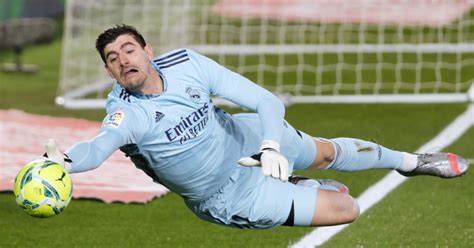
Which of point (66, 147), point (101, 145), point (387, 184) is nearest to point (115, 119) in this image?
point (101, 145)

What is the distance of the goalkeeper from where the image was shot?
6.46 metres

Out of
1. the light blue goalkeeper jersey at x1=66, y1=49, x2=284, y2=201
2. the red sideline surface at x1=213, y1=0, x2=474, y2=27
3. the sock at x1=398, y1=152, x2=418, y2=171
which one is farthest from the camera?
the red sideline surface at x1=213, y1=0, x2=474, y2=27

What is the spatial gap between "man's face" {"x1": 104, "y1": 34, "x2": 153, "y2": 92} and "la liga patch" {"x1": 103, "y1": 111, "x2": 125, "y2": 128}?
245mm

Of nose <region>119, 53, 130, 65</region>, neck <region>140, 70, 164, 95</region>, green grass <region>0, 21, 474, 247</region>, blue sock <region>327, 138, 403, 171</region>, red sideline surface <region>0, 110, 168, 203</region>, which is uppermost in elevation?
nose <region>119, 53, 130, 65</region>

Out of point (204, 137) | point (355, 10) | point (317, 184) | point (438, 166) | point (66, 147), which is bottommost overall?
point (355, 10)

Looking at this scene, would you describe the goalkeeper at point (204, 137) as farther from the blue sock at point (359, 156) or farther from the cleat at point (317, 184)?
the blue sock at point (359, 156)

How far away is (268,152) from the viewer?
6.11 meters

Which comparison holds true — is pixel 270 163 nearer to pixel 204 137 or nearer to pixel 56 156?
pixel 204 137

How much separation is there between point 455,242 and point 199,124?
218 centimetres

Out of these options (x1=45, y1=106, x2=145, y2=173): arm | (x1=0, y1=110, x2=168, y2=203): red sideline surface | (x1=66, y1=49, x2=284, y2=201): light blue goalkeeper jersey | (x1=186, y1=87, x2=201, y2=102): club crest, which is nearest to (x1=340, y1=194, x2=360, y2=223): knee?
(x1=66, y1=49, x2=284, y2=201): light blue goalkeeper jersey

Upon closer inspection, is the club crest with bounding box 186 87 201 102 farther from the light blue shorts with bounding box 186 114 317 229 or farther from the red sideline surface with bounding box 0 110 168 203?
the red sideline surface with bounding box 0 110 168 203

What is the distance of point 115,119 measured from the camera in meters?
6.23

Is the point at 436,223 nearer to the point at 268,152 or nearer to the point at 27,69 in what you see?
the point at 268,152

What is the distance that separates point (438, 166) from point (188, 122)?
1.96m
